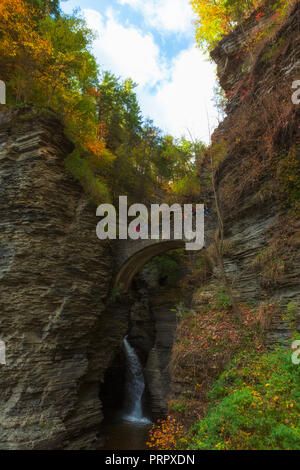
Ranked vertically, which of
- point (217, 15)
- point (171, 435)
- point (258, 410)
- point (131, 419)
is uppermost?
point (217, 15)

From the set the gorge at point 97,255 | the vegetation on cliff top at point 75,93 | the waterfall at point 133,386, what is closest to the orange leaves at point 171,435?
the gorge at point 97,255

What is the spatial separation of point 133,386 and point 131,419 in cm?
218

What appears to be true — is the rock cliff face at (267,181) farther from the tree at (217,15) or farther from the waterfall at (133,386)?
the waterfall at (133,386)

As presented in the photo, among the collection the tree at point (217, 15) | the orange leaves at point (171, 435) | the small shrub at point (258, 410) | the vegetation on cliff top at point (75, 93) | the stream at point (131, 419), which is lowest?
the stream at point (131, 419)

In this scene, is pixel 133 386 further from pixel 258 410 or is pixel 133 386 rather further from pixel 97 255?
pixel 258 410

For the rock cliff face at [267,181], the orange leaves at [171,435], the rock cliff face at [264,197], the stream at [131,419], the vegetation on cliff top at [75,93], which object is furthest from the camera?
the vegetation on cliff top at [75,93]

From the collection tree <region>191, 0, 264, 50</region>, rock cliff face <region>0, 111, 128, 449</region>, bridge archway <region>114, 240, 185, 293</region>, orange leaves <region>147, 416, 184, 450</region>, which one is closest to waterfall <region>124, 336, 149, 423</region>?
rock cliff face <region>0, 111, 128, 449</region>

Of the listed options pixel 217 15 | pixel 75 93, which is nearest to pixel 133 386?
pixel 75 93

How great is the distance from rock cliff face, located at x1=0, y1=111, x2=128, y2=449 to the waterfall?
4.82 meters

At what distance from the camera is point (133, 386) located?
17109 mm

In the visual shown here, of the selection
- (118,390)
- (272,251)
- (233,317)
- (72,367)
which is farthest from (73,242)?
(118,390)

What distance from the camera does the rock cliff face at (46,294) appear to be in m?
9.23

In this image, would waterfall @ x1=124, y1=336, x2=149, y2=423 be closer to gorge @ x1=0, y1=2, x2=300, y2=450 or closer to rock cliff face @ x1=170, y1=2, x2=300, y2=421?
gorge @ x1=0, y1=2, x2=300, y2=450

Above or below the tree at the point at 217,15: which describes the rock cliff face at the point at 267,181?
below
